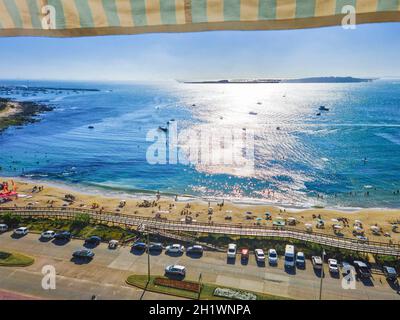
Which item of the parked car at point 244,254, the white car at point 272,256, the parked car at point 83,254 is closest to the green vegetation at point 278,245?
the white car at point 272,256

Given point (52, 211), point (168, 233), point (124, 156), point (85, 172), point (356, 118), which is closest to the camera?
point (168, 233)

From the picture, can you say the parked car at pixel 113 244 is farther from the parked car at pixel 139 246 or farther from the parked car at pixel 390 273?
the parked car at pixel 390 273

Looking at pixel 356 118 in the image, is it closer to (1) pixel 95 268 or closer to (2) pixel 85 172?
(2) pixel 85 172

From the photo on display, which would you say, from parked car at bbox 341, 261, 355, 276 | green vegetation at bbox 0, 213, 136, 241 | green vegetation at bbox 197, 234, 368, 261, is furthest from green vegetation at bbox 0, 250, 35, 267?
parked car at bbox 341, 261, 355, 276

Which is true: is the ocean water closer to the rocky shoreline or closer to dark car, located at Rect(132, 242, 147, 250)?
the rocky shoreline

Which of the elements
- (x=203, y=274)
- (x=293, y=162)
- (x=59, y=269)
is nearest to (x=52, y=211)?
(x=59, y=269)
